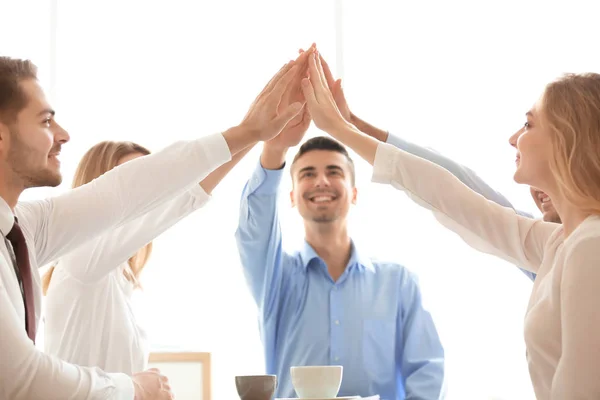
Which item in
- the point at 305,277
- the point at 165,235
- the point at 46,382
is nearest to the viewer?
the point at 46,382

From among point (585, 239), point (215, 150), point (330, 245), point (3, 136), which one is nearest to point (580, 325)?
point (585, 239)

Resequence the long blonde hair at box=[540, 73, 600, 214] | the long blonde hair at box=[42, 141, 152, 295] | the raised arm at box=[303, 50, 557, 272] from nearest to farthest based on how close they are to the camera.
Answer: the long blonde hair at box=[540, 73, 600, 214] → the raised arm at box=[303, 50, 557, 272] → the long blonde hair at box=[42, 141, 152, 295]

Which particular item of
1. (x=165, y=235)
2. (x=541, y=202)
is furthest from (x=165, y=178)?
(x=165, y=235)

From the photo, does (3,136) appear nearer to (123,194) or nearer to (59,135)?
(59,135)

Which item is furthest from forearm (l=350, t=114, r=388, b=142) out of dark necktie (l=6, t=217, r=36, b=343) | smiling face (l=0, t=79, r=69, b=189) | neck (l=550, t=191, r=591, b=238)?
dark necktie (l=6, t=217, r=36, b=343)

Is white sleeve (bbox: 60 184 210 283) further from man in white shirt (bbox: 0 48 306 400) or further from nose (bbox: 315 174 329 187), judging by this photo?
nose (bbox: 315 174 329 187)

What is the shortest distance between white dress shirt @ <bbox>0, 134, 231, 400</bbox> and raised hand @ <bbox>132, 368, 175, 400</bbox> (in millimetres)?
24

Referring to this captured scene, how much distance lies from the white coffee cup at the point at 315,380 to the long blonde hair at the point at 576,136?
0.66 meters

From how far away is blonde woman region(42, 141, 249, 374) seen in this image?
6.47 feet

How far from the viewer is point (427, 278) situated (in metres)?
3.14

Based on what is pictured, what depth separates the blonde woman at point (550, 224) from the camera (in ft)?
4.25

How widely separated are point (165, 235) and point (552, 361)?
2165 millimetres

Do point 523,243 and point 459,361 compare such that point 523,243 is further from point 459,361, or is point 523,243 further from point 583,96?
point 459,361

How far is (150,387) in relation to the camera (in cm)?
145
